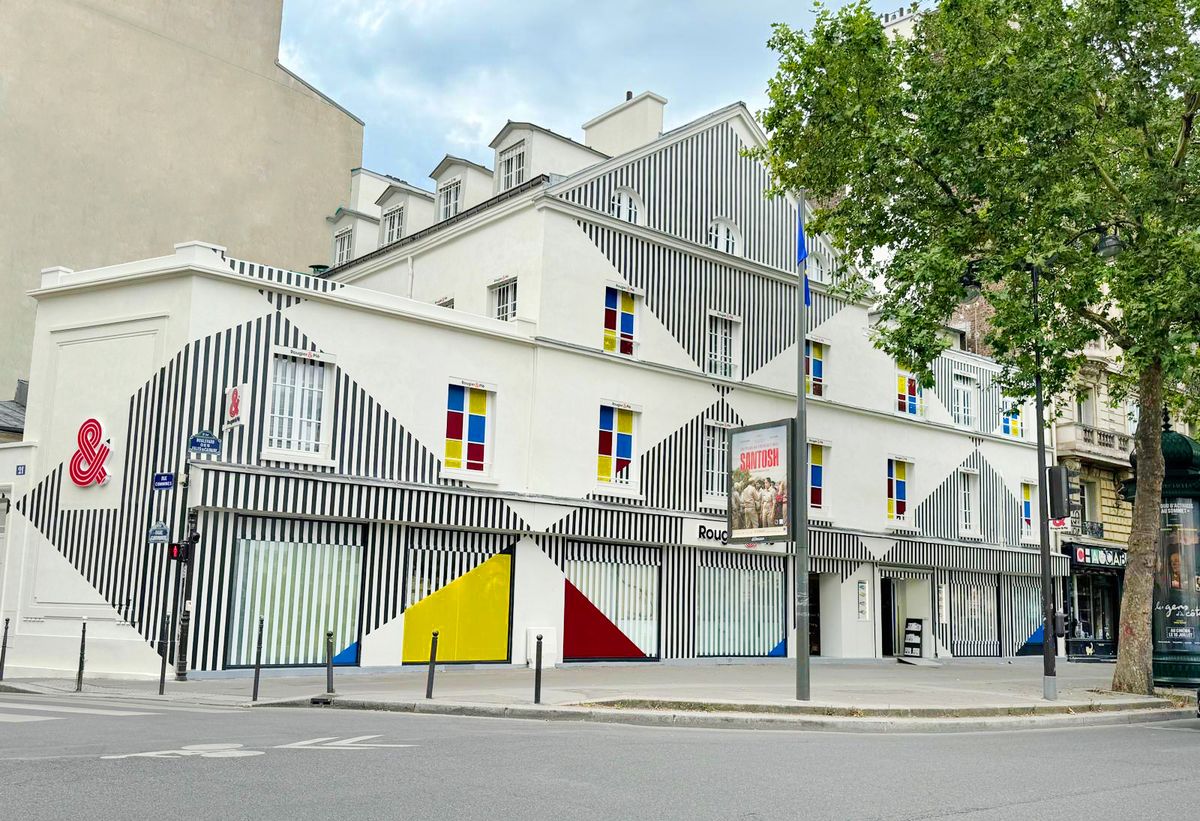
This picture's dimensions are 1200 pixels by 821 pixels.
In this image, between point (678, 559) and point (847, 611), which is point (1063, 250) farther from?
point (847, 611)

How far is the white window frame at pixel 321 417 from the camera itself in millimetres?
20844

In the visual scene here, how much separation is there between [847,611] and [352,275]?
16.5 m

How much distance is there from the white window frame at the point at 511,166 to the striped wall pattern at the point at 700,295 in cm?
235

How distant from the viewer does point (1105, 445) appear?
38688 millimetres

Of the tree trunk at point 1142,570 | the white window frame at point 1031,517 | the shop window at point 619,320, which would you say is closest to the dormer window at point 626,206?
the shop window at point 619,320

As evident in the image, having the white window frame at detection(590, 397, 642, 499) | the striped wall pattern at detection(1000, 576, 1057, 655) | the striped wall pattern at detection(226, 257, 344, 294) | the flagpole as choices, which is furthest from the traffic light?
the striped wall pattern at detection(1000, 576, 1057, 655)

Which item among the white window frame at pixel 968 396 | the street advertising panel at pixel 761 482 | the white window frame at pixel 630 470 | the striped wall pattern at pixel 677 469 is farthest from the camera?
the white window frame at pixel 968 396

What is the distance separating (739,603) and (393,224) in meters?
13.8

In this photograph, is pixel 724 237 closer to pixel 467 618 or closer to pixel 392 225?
pixel 392 225

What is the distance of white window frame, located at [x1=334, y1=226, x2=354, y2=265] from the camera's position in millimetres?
32500

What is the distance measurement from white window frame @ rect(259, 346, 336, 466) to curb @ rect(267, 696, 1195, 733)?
6.61 meters

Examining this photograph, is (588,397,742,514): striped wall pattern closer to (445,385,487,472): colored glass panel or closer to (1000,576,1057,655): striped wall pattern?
(445,385,487,472): colored glass panel

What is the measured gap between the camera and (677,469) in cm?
2725

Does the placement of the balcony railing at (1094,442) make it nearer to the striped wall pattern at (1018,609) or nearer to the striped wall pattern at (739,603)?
the striped wall pattern at (1018,609)
